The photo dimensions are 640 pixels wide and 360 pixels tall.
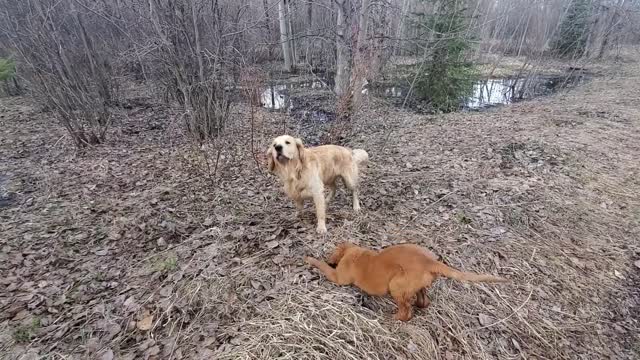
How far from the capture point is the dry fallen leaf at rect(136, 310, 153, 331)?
276 centimetres

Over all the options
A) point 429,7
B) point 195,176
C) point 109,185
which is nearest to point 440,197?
point 195,176

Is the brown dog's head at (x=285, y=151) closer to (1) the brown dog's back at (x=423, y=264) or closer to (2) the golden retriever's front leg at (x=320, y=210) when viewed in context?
(2) the golden retriever's front leg at (x=320, y=210)

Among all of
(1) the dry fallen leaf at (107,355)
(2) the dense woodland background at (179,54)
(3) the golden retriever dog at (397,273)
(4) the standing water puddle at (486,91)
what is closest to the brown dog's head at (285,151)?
(3) the golden retriever dog at (397,273)

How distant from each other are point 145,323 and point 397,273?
211 centimetres

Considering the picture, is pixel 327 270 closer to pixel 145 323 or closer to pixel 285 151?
pixel 285 151

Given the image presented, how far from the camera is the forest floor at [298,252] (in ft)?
8.86

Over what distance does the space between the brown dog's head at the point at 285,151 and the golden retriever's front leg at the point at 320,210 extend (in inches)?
17.0

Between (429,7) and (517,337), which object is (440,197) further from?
(429,7)

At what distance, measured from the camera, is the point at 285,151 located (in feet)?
11.5

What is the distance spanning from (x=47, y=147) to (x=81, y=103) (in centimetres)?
130

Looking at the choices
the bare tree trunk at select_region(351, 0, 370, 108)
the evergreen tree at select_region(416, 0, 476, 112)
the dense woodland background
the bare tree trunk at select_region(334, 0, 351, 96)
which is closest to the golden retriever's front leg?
the dense woodland background

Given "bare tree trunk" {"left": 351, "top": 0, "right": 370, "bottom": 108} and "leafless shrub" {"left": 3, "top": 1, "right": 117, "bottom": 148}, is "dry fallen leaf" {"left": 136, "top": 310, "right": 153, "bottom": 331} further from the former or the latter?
"leafless shrub" {"left": 3, "top": 1, "right": 117, "bottom": 148}

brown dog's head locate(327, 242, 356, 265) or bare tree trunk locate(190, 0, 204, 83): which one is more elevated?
bare tree trunk locate(190, 0, 204, 83)

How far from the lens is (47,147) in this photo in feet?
23.9
